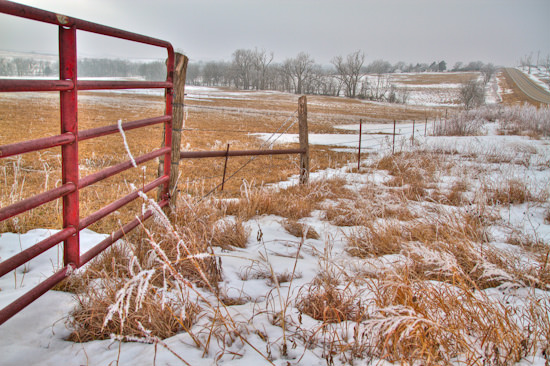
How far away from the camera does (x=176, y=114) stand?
3.81 meters

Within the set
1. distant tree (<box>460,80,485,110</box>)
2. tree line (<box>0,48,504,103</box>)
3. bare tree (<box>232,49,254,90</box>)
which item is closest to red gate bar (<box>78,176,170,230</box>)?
distant tree (<box>460,80,485,110</box>)

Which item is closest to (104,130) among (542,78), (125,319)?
(125,319)

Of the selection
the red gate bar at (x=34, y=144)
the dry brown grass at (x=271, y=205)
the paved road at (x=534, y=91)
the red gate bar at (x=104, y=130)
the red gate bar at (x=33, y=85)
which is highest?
the paved road at (x=534, y=91)

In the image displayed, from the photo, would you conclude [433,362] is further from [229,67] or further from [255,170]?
[229,67]

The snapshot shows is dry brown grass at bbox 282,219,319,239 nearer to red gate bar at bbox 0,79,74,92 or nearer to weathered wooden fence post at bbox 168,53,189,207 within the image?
weathered wooden fence post at bbox 168,53,189,207

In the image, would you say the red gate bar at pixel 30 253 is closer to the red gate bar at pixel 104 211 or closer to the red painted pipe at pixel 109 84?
the red gate bar at pixel 104 211

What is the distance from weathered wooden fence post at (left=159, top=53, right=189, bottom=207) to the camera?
3734 mm

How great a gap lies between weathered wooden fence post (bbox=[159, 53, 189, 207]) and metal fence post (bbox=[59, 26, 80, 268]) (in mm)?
1444

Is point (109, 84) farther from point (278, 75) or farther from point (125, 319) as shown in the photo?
point (278, 75)

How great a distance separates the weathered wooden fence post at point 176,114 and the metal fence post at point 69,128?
1.44 meters

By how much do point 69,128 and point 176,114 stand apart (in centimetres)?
153

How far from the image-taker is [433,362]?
1.65 m

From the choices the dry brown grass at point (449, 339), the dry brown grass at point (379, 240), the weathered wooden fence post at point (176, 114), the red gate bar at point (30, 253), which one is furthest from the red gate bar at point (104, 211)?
the dry brown grass at point (379, 240)

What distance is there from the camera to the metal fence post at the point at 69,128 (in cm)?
226
